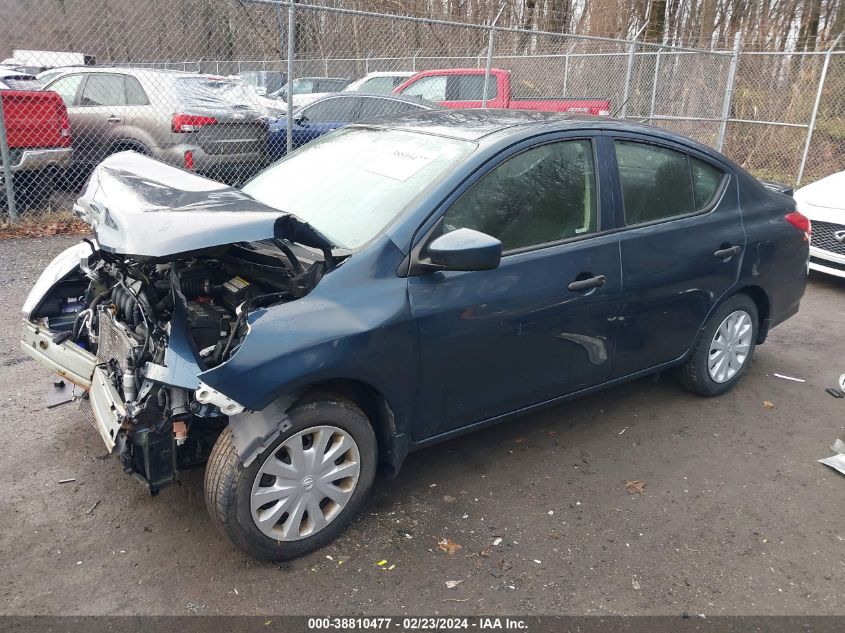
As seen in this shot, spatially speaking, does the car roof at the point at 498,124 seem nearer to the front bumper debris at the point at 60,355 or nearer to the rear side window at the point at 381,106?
the front bumper debris at the point at 60,355

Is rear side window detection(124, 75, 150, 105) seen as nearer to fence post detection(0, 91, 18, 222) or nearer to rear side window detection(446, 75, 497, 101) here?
fence post detection(0, 91, 18, 222)

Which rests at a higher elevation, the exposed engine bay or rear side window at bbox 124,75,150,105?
rear side window at bbox 124,75,150,105

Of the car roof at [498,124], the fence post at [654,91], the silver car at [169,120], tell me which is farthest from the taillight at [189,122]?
the fence post at [654,91]

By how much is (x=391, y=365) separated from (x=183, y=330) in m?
0.85

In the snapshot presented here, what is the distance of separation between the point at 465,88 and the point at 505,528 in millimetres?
10385

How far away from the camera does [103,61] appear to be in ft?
45.1

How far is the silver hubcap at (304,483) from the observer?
2715mm

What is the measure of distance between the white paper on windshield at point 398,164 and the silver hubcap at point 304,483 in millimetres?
1265

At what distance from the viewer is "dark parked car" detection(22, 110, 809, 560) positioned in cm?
264

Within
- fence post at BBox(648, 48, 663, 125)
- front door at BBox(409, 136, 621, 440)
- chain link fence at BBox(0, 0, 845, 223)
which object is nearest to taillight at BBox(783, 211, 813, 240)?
front door at BBox(409, 136, 621, 440)

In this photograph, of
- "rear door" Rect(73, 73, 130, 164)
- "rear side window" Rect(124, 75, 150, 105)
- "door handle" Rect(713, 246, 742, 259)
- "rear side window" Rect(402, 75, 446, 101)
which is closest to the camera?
"door handle" Rect(713, 246, 742, 259)

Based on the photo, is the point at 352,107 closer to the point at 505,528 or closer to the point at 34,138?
the point at 34,138

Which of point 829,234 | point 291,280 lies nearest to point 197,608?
point 291,280

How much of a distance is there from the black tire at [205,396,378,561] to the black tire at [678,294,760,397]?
7.78ft
